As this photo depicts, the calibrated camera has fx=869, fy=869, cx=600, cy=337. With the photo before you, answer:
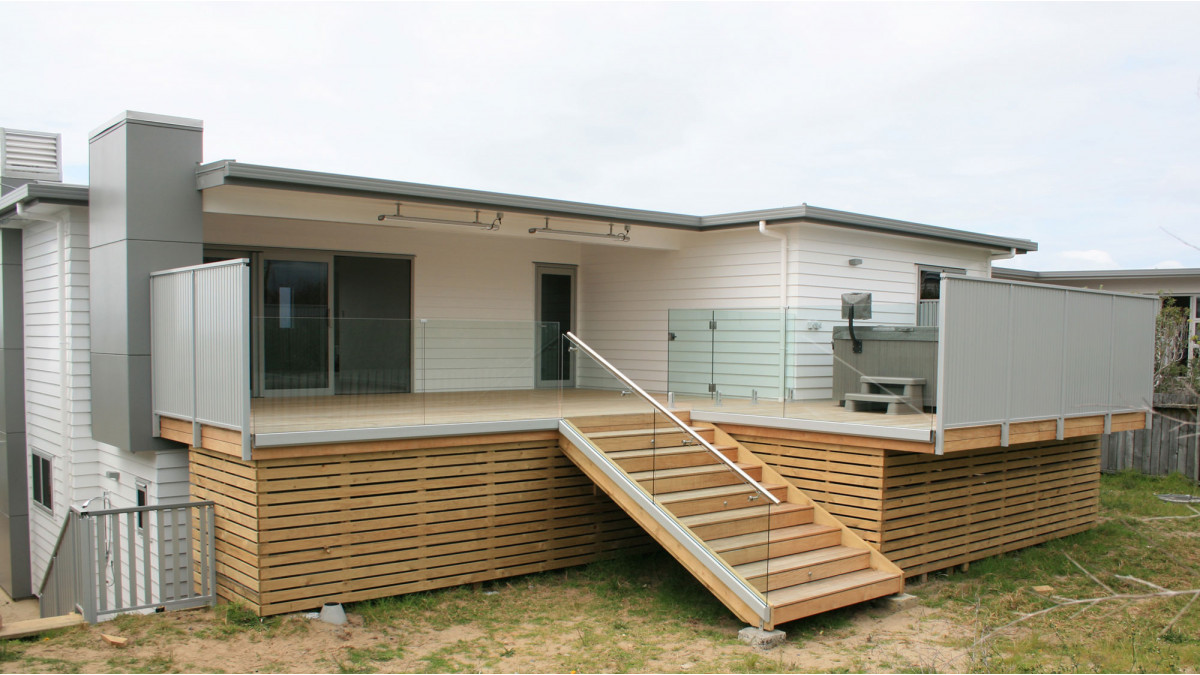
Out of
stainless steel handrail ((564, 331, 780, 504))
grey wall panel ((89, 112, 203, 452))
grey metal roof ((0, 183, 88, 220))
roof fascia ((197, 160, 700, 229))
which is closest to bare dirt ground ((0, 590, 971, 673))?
stainless steel handrail ((564, 331, 780, 504))

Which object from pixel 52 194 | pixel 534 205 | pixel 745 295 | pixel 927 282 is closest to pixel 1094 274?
pixel 927 282

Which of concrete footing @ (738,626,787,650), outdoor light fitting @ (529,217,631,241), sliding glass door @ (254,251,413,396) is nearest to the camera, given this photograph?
concrete footing @ (738,626,787,650)

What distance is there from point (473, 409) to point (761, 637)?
139 inches

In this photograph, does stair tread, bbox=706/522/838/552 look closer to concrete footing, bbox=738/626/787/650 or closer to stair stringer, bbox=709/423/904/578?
stair stringer, bbox=709/423/904/578

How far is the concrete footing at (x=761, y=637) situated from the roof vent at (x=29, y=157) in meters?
11.4

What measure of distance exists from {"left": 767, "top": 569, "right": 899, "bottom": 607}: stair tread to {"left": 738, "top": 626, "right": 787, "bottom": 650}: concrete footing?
9.1 inches

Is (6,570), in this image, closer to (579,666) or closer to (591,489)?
(591,489)

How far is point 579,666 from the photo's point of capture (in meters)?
6.57

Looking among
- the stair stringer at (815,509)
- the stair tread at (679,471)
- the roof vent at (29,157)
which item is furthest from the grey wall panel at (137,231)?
the stair stringer at (815,509)

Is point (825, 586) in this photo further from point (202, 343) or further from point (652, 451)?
point (202, 343)

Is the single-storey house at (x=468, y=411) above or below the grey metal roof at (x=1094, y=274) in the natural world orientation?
below

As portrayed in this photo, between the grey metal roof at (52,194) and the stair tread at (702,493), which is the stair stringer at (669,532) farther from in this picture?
the grey metal roof at (52,194)

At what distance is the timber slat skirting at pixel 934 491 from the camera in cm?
844

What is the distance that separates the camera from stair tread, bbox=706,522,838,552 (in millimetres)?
7598
